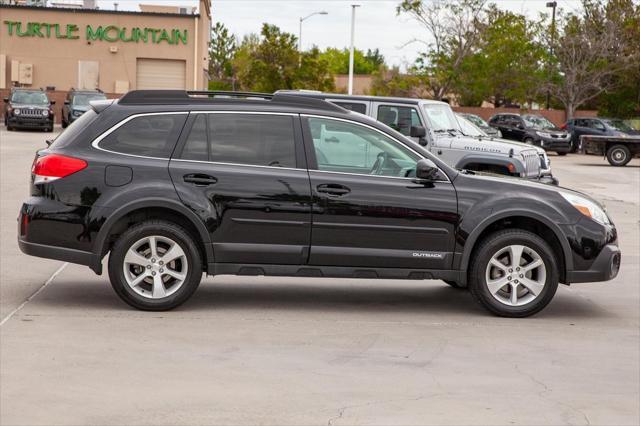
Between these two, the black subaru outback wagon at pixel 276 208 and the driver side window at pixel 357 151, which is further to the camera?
the driver side window at pixel 357 151

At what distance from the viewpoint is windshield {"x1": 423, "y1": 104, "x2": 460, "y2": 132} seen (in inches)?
645

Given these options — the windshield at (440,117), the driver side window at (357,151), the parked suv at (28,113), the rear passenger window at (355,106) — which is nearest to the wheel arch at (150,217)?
the driver side window at (357,151)

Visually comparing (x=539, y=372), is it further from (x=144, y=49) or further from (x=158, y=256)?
(x=144, y=49)

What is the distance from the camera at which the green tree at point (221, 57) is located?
331ft

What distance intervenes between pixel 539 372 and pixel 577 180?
851 inches

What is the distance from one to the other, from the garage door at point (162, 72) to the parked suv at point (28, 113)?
56.0ft

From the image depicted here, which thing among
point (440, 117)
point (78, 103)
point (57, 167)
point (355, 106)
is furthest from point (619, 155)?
point (57, 167)

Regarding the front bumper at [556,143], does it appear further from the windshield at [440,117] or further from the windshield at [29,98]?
the windshield at [440,117]

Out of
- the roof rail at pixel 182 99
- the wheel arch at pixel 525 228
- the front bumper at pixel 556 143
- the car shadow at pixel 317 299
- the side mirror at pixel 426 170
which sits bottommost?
the car shadow at pixel 317 299

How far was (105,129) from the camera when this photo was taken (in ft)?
28.2

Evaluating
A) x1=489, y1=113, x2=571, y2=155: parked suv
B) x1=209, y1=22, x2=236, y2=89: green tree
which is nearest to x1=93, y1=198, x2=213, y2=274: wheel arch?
x1=489, y1=113, x2=571, y2=155: parked suv

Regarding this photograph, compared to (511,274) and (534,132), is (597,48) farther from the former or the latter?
(511,274)

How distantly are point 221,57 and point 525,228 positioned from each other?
96.1m

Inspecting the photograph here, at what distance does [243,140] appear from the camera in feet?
28.4
